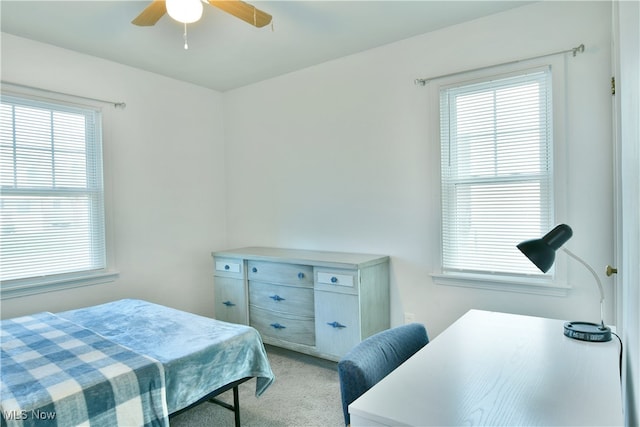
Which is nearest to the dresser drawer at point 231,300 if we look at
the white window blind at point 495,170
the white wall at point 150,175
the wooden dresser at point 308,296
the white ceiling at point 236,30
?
the wooden dresser at point 308,296

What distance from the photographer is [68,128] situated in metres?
3.31

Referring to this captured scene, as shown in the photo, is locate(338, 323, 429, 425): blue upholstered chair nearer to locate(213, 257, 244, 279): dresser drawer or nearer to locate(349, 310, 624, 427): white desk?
locate(349, 310, 624, 427): white desk

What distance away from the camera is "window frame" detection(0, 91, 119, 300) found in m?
2.99

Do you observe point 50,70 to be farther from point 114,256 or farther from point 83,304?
point 83,304

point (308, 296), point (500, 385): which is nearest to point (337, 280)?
point (308, 296)

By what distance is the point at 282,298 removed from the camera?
11.3 feet

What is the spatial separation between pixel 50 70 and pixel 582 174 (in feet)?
13.3

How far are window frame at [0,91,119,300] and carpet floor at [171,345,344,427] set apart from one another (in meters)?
1.56

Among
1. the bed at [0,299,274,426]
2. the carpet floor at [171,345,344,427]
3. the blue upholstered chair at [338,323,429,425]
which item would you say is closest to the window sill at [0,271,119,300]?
the bed at [0,299,274,426]

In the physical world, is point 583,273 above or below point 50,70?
below

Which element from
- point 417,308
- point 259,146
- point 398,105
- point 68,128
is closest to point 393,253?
point 417,308

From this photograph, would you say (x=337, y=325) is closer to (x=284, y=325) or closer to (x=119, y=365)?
(x=284, y=325)

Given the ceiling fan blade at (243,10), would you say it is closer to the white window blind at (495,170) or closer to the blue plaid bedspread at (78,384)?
the white window blind at (495,170)

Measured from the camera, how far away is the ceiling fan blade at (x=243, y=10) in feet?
7.11
